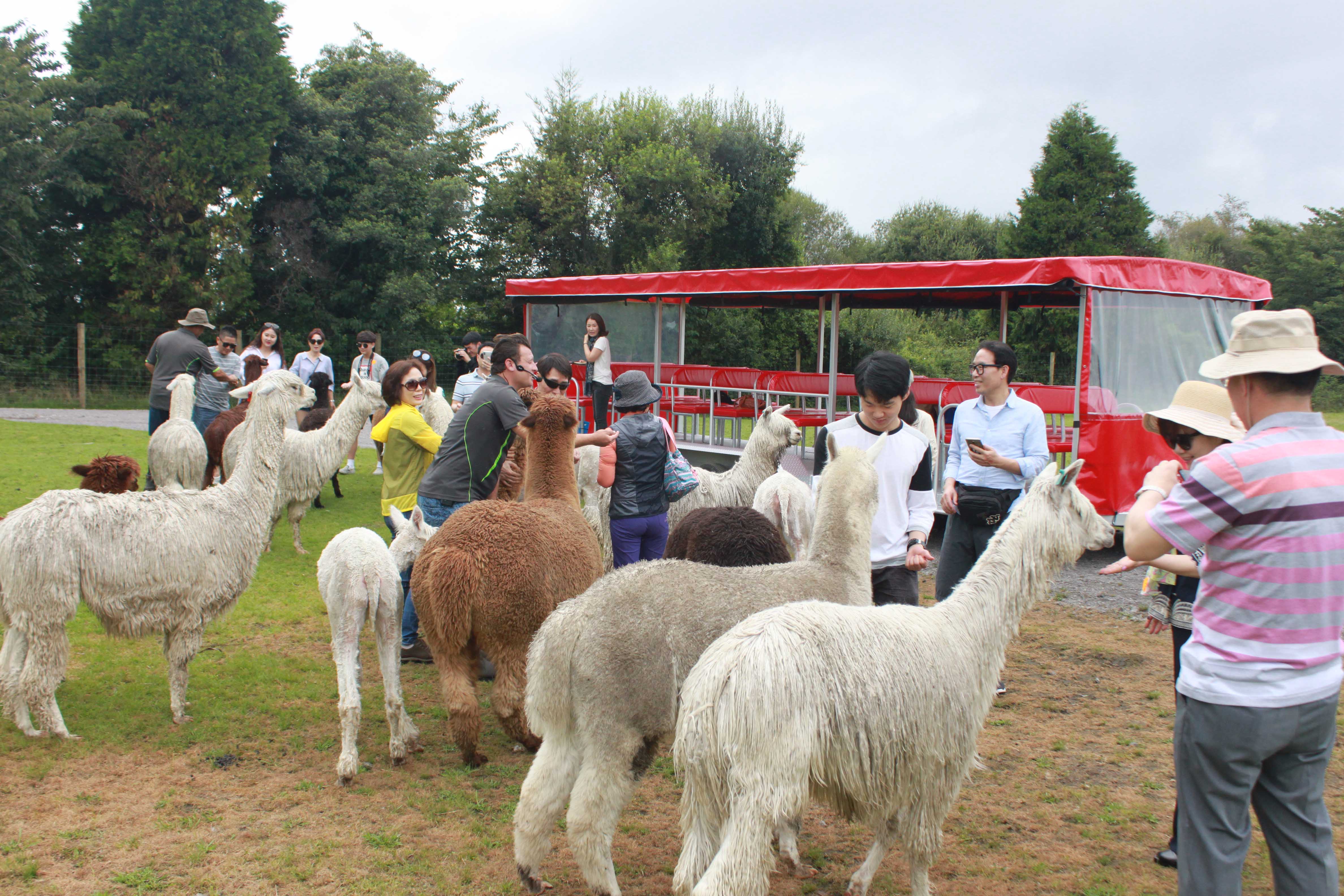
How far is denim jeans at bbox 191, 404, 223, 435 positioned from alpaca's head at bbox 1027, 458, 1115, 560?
8202 millimetres

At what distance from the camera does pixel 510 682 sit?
12.7 ft

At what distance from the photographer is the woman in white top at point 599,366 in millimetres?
9688

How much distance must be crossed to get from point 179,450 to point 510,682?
17.5 feet

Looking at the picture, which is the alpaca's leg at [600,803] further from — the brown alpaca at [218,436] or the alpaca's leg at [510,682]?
the brown alpaca at [218,436]

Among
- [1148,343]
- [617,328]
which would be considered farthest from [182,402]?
[1148,343]

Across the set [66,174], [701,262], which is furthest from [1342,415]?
[66,174]

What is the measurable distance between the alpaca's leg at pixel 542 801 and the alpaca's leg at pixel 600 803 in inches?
2.9

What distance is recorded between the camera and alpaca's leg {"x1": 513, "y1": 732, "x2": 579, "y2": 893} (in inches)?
114

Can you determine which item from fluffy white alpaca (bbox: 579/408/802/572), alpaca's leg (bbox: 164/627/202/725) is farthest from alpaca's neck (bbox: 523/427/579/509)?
alpaca's leg (bbox: 164/627/202/725)

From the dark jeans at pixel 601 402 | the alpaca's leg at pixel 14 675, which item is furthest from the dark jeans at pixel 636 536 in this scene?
the dark jeans at pixel 601 402

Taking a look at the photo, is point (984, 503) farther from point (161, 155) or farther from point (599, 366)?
point (161, 155)

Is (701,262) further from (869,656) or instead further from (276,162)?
(869,656)

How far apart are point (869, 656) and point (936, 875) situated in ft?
3.95

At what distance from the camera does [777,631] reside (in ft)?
8.16
